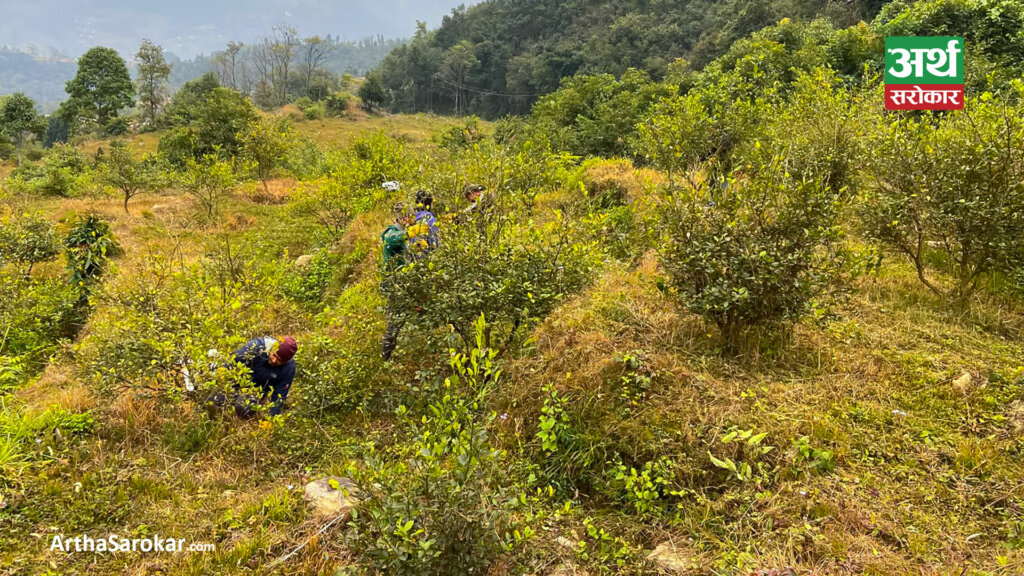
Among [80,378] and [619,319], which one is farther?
[619,319]

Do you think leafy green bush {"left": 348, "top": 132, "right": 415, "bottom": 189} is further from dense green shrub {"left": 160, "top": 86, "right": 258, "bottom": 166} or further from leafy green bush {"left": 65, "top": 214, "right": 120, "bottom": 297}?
dense green shrub {"left": 160, "top": 86, "right": 258, "bottom": 166}

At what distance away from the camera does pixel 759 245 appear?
14.2 feet

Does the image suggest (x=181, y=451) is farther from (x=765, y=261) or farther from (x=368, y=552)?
(x=765, y=261)

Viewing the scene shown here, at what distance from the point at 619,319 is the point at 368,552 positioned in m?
3.65

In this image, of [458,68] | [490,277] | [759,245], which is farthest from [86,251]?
[458,68]

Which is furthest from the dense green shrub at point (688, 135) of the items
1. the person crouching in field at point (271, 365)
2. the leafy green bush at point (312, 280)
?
the person crouching in field at point (271, 365)

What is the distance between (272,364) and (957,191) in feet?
25.5

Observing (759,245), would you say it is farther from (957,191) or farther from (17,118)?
(17,118)

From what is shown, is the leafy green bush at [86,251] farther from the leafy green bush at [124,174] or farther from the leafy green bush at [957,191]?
the leafy green bush at [957,191]

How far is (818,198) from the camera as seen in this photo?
164 inches

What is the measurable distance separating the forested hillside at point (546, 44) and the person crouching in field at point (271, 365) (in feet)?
131

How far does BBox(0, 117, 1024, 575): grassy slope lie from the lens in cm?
298

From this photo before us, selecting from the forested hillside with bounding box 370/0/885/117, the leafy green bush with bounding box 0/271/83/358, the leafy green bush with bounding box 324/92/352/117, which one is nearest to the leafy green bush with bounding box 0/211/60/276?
the leafy green bush with bounding box 0/271/83/358

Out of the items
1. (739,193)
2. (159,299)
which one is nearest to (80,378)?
(159,299)
